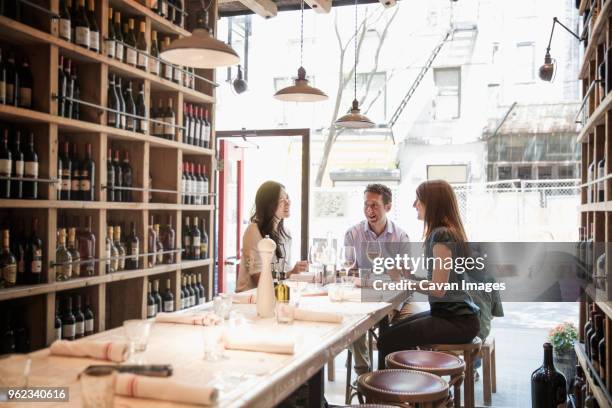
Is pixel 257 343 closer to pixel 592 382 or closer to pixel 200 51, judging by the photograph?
pixel 200 51

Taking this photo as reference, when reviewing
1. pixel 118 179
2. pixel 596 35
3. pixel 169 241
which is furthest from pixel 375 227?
pixel 596 35

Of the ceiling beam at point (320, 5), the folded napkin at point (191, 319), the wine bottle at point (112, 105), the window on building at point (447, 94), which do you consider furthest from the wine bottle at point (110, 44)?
the window on building at point (447, 94)

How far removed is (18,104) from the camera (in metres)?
2.88

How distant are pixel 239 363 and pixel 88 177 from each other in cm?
Answer: 199

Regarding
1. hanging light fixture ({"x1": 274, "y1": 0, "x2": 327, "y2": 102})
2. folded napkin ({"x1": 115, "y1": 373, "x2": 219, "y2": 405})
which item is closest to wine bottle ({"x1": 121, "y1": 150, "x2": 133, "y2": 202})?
hanging light fixture ({"x1": 274, "y1": 0, "x2": 327, "y2": 102})

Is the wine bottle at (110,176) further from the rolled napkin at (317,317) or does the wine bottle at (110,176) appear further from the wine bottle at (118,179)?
the rolled napkin at (317,317)

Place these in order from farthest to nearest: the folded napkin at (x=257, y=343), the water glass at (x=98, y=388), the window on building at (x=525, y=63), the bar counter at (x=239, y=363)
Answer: the window on building at (x=525, y=63), the folded napkin at (x=257, y=343), the bar counter at (x=239, y=363), the water glass at (x=98, y=388)

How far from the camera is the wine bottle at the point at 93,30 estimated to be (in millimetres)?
3209

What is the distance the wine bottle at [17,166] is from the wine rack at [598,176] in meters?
2.68

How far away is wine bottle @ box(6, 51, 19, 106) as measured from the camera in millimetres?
2843

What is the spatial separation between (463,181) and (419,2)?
152 inches

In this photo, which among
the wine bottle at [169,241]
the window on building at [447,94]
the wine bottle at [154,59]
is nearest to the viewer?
the wine bottle at [154,59]

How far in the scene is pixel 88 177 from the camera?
3285 millimetres

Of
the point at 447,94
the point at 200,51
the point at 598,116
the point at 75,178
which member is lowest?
the point at 75,178
